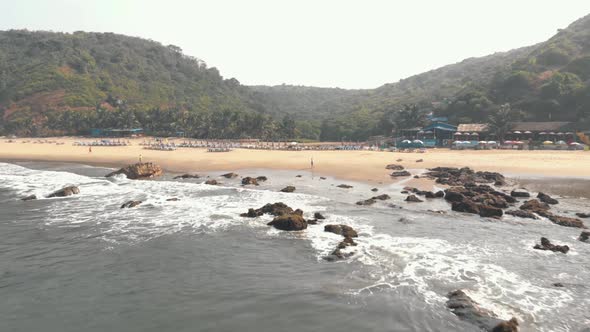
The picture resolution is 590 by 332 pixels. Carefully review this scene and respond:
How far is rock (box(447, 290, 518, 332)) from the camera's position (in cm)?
1011

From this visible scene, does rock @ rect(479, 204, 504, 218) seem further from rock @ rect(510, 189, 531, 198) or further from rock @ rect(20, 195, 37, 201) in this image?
rock @ rect(20, 195, 37, 201)

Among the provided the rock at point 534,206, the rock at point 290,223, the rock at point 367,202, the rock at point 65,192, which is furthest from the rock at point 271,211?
the rock at point 65,192

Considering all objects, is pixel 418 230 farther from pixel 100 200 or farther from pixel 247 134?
pixel 247 134

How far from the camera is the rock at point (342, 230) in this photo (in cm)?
1831

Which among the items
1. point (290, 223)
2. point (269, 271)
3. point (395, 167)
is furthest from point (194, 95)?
point (269, 271)

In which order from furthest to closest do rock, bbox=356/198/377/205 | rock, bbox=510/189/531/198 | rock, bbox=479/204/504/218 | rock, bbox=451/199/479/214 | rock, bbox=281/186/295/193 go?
rock, bbox=281/186/295/193
rock, bbox=510/189/531/198
rock, bbox=356/198/377/205
rock, bbox=451/199/479/214
rock, bbox=479/204/504/218

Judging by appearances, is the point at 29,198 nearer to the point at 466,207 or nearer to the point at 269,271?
the point at 269,271

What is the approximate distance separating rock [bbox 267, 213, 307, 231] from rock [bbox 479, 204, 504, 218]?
1061 cm

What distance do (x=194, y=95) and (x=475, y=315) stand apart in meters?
151

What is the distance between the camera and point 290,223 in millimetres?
19578

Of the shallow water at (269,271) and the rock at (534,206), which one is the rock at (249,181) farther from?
the rock at (534,206)

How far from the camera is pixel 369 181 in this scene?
35094mm

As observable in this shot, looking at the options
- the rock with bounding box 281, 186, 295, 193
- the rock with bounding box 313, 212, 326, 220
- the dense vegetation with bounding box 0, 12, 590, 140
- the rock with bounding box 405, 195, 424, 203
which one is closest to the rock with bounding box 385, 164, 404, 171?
the rock with bounding box 405, 195, 424, 203

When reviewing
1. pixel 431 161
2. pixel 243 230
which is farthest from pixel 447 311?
pixel 431 161
